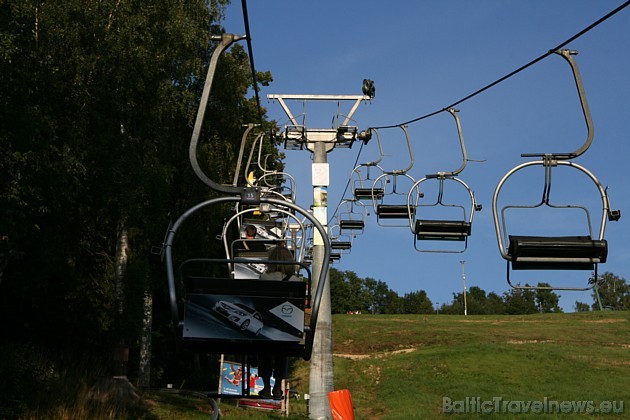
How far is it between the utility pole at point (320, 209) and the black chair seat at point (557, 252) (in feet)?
15.4

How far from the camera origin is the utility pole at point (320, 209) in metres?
14.6

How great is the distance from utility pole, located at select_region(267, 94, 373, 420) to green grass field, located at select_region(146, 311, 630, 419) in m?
4.35

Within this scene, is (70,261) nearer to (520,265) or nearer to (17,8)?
(17,8)

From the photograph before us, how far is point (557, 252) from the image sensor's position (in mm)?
9078

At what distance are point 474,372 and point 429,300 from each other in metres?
140

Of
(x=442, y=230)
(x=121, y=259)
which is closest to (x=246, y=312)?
(x=442, y=230)

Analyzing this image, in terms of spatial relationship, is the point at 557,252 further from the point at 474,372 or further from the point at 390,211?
the point at 474,372

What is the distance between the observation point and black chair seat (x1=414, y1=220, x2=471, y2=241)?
14.2 meters

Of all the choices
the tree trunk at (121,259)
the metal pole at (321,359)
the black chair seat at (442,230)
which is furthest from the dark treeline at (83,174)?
the black chair seat at (442,230)

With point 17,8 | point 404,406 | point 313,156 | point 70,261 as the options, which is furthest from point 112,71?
point 404,406

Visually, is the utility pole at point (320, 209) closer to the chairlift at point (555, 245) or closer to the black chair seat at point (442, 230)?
the black chair seat at point (442, 230)

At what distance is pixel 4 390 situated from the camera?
46.6ft

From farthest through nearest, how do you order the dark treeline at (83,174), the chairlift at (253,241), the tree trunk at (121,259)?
the tree trunk at (121,259) → the dark treeline at (83,174) → the chairlift at (253,241)

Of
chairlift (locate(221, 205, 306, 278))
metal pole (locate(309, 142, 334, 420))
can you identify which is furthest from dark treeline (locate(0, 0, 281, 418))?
metal pole (locate(309, 142, 334, 420))
